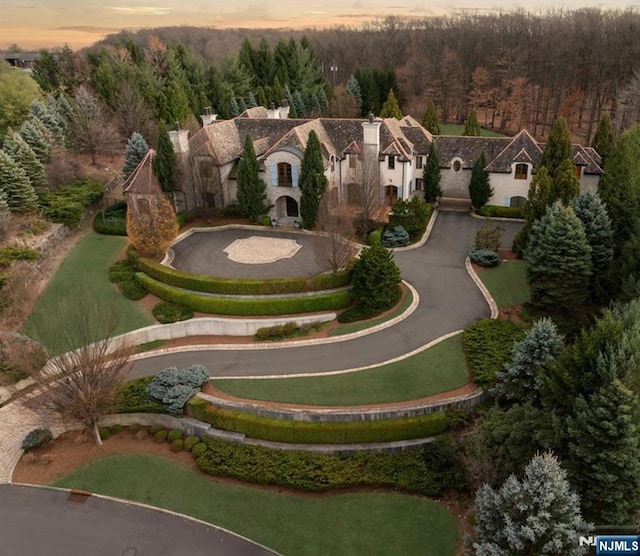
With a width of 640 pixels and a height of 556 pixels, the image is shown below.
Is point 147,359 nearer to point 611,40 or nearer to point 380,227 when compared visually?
point 380,227

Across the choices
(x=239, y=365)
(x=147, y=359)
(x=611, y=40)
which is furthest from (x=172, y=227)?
(x=611, y=40)

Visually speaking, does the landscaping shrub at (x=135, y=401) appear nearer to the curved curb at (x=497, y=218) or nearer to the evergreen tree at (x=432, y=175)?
the evergreen tree at (x=432, y=175)

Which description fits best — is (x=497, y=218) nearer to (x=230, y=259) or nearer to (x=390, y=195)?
(x=390, y=195)

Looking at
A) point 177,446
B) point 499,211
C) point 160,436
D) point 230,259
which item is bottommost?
point 160,436

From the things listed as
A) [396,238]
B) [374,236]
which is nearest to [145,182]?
[374,236]

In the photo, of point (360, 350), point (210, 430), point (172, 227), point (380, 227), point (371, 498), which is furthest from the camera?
point (380, 227)
